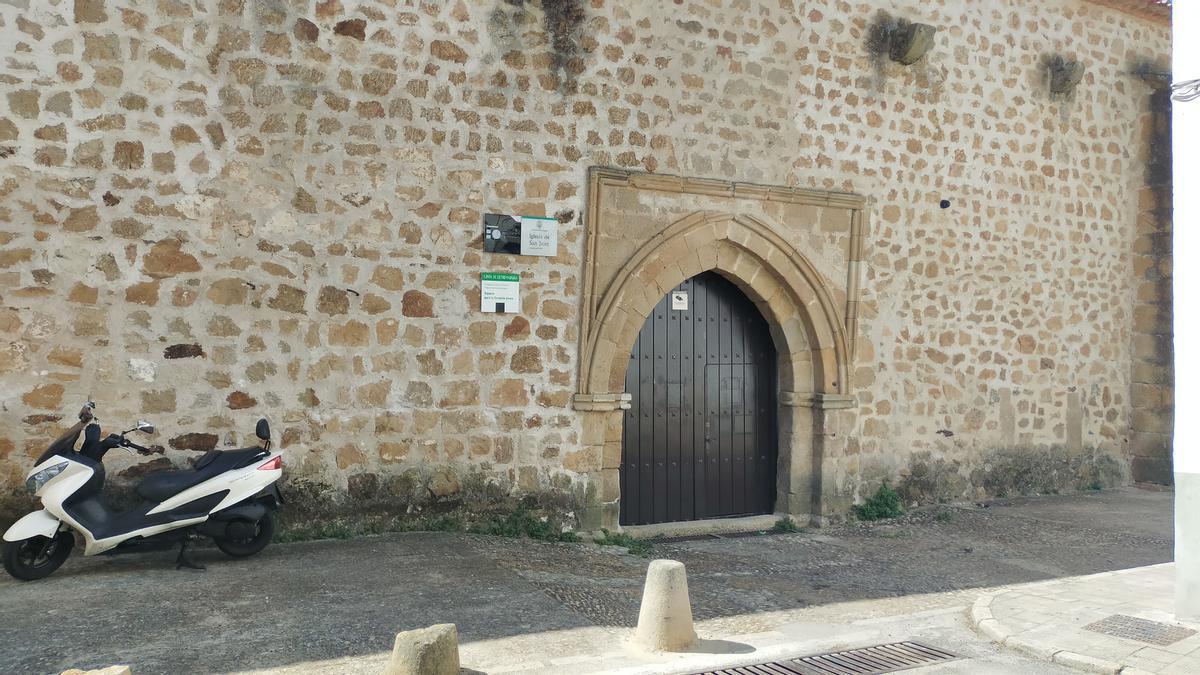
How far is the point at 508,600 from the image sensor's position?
16.4 feet

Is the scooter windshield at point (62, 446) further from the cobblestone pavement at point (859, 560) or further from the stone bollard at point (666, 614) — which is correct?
the stone bollard at point (666, 614)

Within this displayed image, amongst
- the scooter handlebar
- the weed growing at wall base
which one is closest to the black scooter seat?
the scooter handlebar

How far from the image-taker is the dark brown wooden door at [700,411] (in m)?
7.72

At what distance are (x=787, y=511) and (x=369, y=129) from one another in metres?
4.90

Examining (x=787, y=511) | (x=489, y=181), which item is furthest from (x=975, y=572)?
(x=489, y=181)

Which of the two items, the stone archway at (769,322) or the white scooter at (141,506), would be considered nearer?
the white scooter at (141,506)

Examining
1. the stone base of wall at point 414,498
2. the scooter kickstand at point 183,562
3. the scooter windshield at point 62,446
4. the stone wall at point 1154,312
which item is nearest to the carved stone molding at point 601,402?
the stone base of wall at point 414,498

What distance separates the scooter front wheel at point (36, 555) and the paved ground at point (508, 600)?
11 cm

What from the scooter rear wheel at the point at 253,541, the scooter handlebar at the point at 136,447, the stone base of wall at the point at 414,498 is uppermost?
Result: the scooter handlebar at the point at 136,447

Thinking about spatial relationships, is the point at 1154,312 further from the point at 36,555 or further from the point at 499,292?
the point at 36,555

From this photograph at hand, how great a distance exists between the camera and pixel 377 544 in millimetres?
6074

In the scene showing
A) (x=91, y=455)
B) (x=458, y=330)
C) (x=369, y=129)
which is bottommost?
(x=91, y=455)

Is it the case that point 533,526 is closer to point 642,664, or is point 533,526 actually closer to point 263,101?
point 642,664

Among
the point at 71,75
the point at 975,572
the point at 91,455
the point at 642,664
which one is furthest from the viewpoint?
the point at 975,572
